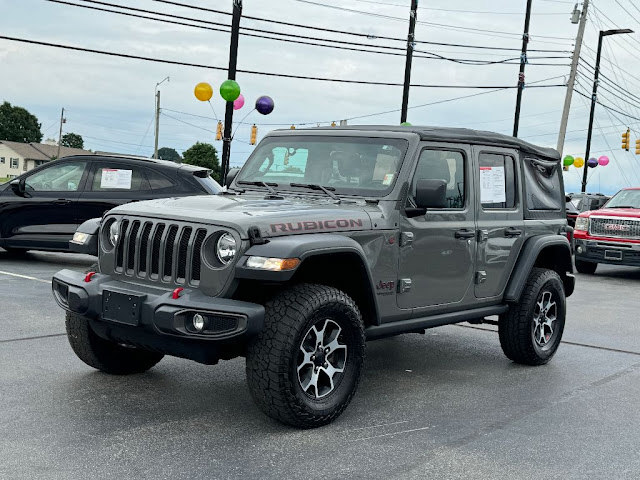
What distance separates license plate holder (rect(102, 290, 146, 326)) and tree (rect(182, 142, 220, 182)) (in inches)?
3402

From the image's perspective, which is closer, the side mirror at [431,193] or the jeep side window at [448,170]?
the side mirror at [431,193]

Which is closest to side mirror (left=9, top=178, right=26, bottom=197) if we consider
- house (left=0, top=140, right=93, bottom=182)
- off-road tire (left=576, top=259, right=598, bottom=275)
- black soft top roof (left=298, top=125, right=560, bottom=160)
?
black soft top roof (left=298, top=125, right=560, bottom=160)

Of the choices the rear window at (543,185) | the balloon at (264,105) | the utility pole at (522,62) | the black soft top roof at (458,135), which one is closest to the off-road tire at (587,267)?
the balloon at (264,105)

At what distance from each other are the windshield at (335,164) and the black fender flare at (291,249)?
80 cm

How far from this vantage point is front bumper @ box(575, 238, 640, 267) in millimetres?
15453

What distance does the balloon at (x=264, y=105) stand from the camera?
68.4 feet

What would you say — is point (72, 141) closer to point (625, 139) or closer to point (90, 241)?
point (625, 139)

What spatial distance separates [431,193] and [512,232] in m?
1.53

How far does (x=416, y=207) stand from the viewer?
18.5ft

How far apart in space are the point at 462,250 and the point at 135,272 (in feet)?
7.94

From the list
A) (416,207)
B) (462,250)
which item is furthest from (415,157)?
(462,250)

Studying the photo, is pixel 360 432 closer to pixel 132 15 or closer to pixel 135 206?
pixel 135 206

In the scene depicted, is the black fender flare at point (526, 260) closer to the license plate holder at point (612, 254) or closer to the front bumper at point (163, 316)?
the front bumper at point (163, 316)

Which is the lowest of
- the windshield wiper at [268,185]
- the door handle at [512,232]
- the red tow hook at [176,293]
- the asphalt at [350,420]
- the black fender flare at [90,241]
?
the asphalt at [350,420]
